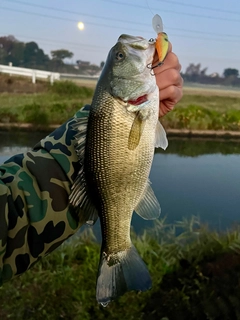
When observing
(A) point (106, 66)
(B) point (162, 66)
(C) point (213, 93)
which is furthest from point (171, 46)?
(C) point (213, 93)

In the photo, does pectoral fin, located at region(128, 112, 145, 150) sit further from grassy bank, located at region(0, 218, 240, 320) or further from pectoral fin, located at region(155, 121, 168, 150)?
grassy bank, located at region(0, 218, 240, 320)

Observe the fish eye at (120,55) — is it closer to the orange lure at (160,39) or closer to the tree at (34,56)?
the orange lure at (160,39)

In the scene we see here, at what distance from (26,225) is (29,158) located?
0.60 ft

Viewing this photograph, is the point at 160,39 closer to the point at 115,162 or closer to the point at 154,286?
the point at 115,162

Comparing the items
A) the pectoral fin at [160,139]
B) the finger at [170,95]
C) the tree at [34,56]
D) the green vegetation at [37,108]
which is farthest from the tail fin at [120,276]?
the tree at [34,56]

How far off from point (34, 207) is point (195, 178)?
4.05 m

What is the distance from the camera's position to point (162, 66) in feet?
3.09

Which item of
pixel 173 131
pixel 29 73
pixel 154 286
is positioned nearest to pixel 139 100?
pixel 154 286

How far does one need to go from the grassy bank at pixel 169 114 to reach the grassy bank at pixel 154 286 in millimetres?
4019

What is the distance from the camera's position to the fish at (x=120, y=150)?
859mm

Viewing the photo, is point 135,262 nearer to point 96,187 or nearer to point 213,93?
point 96,187

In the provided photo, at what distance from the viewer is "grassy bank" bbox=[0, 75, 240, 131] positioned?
6.64 m

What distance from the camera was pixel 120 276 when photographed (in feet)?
3.16

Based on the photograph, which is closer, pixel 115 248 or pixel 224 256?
pixel 115 248
